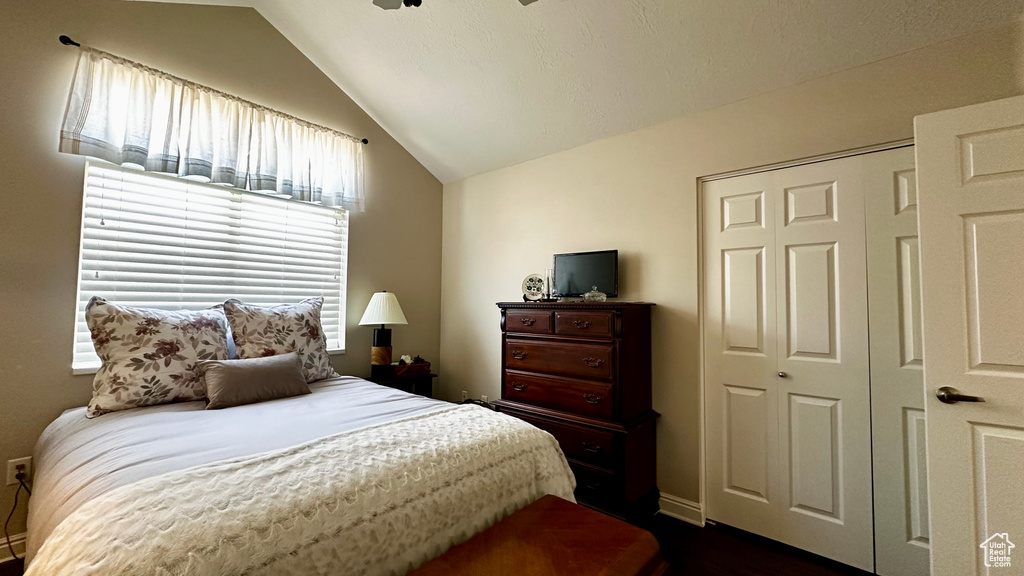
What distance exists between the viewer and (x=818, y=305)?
6.57 ft

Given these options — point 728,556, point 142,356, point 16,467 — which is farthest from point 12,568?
point 728,556

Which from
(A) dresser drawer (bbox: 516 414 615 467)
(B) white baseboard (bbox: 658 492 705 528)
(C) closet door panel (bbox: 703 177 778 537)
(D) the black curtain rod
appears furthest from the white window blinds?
(C) closet door panel (bbox: 703 177 778 537)

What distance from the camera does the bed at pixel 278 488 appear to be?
2.75 feet

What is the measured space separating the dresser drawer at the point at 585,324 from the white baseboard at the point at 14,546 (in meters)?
2.93

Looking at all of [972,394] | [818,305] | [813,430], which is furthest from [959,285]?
[813,430]

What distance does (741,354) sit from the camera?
2.23 m

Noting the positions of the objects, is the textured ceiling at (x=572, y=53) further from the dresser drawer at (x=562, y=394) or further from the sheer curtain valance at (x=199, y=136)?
the dresser drawer at (x=562, y=394)

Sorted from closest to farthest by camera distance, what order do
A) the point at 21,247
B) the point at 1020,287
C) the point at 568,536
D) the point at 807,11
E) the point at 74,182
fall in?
1. the point at 568,536
2. the point at 1020,287
3. the point at 807,11
4. the point at 21,247
5. the point at 74,182

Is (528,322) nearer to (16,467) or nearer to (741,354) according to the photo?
(741,354)

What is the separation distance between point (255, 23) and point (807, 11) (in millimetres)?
3395

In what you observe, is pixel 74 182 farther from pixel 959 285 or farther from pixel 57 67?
pixel 959 285

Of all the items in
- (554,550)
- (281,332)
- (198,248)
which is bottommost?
(554,550)

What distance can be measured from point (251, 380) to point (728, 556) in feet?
8.52
